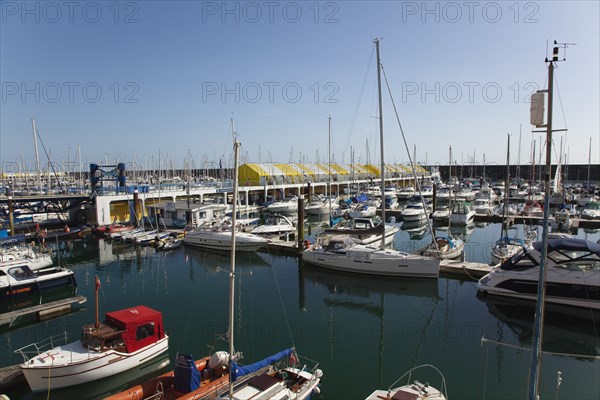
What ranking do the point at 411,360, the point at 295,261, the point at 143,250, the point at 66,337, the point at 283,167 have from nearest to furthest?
the point at 411,360 < the point at 66,337 < the point at 295,261 < the point at 143,250 < the point at 283,167

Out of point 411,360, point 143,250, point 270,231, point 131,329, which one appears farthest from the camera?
point 270,231

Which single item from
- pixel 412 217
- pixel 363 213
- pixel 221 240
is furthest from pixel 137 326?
pixel 412 217

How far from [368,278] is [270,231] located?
14682 millimetres

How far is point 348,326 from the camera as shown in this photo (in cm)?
1816

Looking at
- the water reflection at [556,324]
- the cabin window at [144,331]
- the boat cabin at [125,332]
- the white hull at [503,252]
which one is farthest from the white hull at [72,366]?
the white hull at [503,252]

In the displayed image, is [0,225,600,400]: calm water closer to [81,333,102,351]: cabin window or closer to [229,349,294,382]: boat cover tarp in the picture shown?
[229,349,294,382]: boat cover tarp

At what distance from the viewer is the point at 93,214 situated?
147 ft

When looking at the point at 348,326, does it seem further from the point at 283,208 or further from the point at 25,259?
the point at 283,208

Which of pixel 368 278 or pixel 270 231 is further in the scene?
pixel 270 231

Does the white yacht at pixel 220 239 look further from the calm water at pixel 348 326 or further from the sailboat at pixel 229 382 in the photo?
the sailboat at pixel 229 382

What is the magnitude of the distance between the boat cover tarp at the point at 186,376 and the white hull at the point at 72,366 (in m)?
3.42

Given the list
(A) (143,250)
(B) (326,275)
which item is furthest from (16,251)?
(B) (326,275)

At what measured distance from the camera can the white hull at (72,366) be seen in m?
12.2

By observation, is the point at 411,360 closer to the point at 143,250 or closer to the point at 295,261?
the point at 295,261
